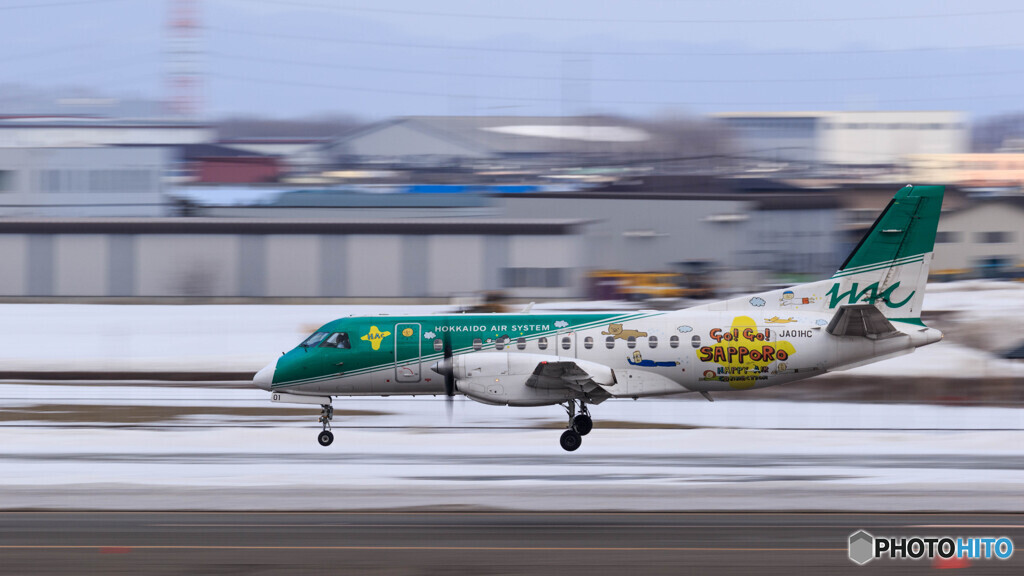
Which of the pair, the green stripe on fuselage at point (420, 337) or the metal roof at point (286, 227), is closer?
the green stripe on fuselage at point (420, 337)

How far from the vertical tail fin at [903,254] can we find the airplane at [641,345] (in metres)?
0.02

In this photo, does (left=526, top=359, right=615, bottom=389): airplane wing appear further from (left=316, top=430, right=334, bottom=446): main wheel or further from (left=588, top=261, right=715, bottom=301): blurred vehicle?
(left=588, top=261, right=715, bottom=301): blurred vehicle

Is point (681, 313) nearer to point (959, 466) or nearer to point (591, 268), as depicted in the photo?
point (959, 466)

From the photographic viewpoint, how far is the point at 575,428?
21141 mm

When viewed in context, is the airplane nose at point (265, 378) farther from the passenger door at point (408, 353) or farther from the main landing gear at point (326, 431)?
the passenger door at point (408, 353)

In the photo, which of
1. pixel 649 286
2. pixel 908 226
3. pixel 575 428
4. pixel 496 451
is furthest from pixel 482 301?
pixel 908 226

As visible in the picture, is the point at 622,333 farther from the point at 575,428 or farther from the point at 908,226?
the point at 908,226

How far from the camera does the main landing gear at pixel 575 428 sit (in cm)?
2050

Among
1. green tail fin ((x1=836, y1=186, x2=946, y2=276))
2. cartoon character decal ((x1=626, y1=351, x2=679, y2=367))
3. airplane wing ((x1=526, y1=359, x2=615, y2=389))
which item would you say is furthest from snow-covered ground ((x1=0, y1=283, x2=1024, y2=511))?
green tail fin ((x1=836, y1=186, x2=946, y2=276))

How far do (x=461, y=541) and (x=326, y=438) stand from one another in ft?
27.1

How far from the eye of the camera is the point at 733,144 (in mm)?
103500

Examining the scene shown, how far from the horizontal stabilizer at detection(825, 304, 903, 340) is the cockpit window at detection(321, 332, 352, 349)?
978 cm

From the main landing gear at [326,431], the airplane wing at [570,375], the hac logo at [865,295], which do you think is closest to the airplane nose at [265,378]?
the main landing gear at [326,431]

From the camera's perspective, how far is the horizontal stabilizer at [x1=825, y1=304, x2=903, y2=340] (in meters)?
20.5
